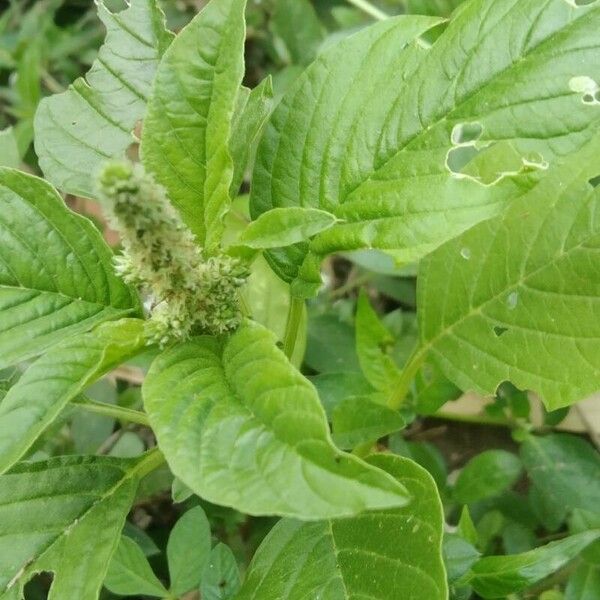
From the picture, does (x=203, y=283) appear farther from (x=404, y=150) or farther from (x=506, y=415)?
(x=506, y=415)

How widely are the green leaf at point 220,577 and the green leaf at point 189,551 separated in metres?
0.07

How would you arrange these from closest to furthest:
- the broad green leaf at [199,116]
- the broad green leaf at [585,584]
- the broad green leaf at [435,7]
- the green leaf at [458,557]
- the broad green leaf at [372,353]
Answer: the broad green leaf at [199,116], the green leaf at [458,557], the broad green leaf at [585,584], the broad green leaf at [372,353], the broad green leaf at [435,7]

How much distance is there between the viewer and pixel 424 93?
98cm

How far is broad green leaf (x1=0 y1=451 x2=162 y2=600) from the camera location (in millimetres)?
1009

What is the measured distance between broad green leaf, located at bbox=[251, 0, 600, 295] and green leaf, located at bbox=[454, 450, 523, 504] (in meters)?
0.61

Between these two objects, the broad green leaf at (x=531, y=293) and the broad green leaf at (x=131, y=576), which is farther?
the broad green leaf at (x=131, y=576)

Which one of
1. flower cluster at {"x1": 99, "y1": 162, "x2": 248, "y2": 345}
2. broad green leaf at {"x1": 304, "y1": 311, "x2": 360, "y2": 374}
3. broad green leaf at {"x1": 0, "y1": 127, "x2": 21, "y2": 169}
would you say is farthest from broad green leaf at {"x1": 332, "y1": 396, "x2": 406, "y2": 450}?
broad green leaf at {"x1": 0, "y1": 127, "x2": 21, "y2": 169}

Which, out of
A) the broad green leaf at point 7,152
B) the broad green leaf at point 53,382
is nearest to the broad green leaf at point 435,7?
the broad green leaf at point 7,152

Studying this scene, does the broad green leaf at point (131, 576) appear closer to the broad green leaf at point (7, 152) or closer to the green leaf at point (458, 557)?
the green leaf at point (458, 557)

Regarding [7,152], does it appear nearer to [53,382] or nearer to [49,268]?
[49,268]

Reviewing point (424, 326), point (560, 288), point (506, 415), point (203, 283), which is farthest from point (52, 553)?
point (506, 415)

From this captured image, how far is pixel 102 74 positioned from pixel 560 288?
73 centimetres

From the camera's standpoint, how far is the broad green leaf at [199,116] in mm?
901

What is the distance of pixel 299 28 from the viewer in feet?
6.64
